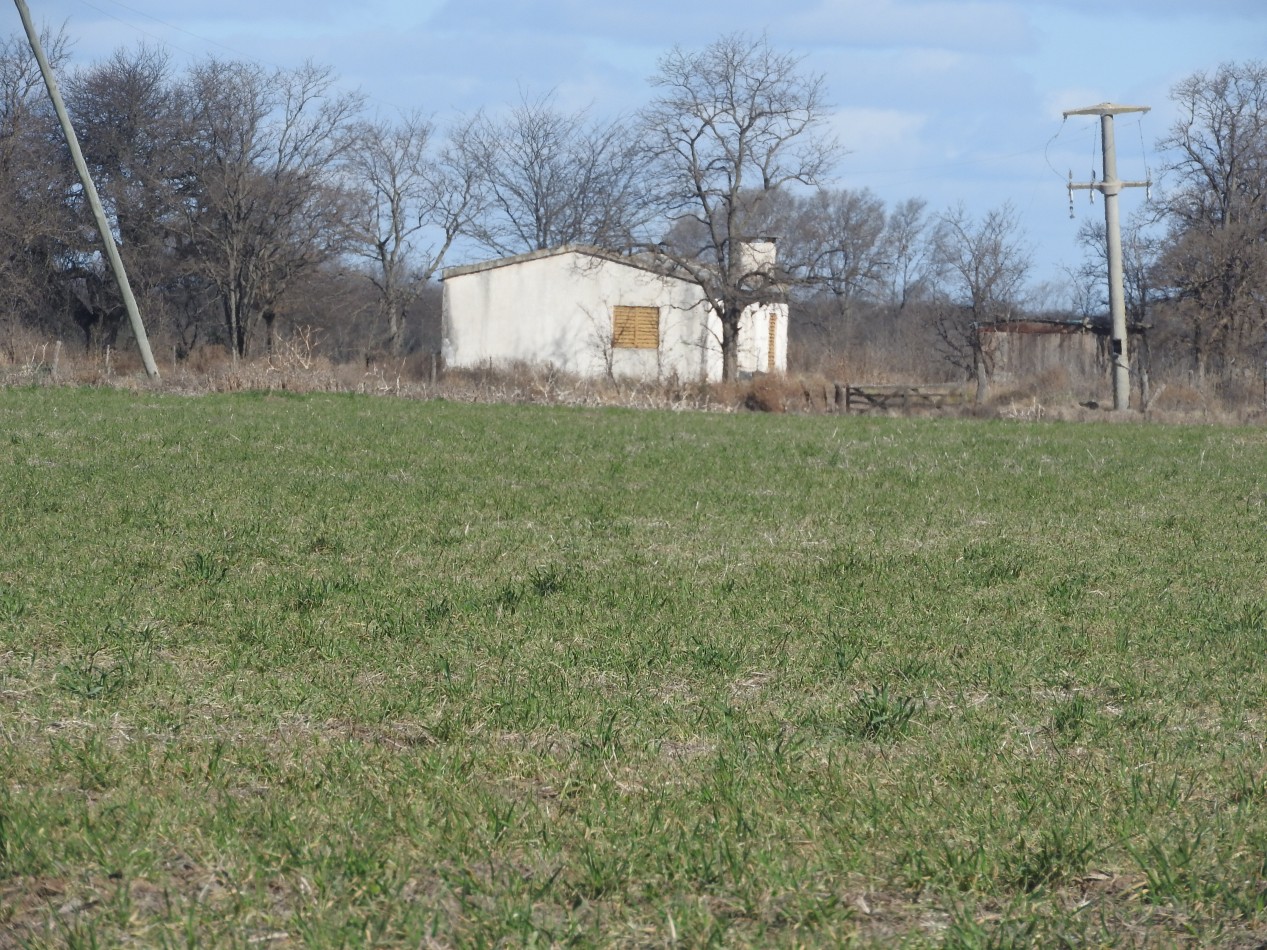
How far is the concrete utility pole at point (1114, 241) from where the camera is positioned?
3155 centimetres

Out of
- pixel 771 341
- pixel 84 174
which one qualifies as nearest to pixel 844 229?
pixel 771 341

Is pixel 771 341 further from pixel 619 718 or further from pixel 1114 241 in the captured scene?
pixel 619 718

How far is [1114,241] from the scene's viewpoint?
31.8 meters

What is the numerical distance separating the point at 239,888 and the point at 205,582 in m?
4.56

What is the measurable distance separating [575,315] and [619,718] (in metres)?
37.7

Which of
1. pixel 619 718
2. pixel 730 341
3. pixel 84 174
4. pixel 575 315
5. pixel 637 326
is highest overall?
pixel 84 174

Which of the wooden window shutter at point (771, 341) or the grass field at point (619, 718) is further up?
the wooden window shutter at point (771, 341)

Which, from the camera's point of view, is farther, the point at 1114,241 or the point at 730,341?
the point at 730,341

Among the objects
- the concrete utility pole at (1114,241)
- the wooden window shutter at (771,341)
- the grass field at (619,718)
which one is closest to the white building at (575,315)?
the wooden window shutter at (771,341)

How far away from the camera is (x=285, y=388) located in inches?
1123

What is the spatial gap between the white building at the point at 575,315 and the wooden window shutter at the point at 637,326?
0.11 feet

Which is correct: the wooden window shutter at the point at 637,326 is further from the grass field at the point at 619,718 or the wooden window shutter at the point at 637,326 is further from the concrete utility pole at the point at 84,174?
the grass field at the point at 619,718

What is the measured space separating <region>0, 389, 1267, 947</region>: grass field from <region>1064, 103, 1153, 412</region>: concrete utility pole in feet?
69.4

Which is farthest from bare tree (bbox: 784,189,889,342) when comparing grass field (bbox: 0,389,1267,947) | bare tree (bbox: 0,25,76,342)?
grass field (bbox: 0,389,1267,947)
